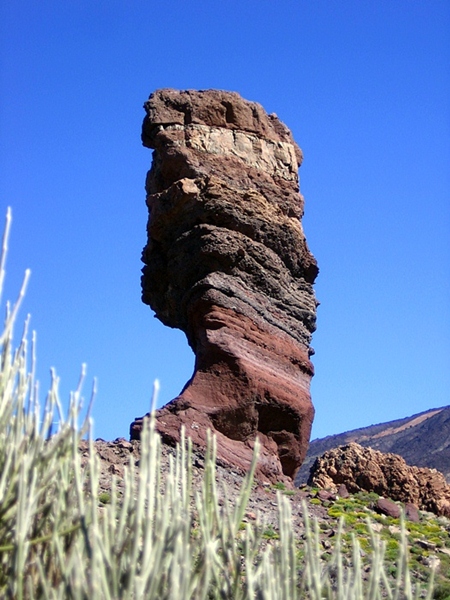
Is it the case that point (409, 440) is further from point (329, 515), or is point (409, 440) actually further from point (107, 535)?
point (107, 535)

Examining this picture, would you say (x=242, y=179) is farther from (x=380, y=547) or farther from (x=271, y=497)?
(x=380, y=547)

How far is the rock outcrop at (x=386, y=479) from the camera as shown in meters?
16.1

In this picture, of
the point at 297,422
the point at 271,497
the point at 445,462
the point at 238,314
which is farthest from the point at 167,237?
the point at 445,462

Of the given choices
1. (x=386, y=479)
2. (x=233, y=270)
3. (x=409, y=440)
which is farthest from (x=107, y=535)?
(x=409, y=440)

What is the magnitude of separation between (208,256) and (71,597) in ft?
38.1

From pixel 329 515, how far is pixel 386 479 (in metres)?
2.88

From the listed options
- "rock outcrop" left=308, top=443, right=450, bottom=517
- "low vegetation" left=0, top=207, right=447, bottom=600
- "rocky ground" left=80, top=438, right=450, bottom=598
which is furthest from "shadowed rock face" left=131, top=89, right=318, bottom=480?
"low vegetation" left=0, top=207, right=447, bottom=600

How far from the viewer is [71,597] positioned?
375cm

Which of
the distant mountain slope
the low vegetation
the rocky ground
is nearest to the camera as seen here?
the low vegetation

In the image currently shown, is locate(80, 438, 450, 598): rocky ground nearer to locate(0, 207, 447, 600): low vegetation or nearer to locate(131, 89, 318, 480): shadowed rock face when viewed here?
locate(131, 89, 318, 480): shadowed rock face

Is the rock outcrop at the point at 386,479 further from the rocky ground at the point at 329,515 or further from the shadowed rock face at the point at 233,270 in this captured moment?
the shadowed rock face at the point at 233,270

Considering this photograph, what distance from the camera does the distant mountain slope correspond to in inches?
2099

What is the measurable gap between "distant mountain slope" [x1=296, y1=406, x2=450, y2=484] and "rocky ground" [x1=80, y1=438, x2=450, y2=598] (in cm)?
3173

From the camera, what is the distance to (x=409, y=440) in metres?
61.5
